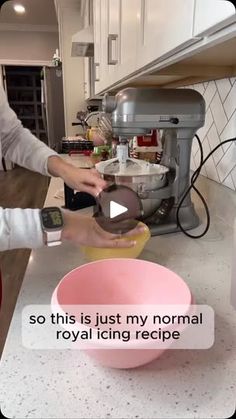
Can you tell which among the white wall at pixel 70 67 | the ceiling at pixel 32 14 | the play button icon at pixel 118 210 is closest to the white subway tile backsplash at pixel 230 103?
the play button icon at pixel 118 210

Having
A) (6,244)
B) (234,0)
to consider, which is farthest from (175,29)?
(6,244)

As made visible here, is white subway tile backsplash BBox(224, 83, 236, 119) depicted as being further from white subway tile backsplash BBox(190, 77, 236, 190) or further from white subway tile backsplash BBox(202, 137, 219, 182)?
white subway tile backsplash BBox(202, 137, 219, 182)

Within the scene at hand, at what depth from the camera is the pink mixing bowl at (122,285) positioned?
0.46m

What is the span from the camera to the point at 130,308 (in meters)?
0.52

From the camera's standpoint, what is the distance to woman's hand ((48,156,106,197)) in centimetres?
75

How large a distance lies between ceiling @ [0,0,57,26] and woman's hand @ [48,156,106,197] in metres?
3.42

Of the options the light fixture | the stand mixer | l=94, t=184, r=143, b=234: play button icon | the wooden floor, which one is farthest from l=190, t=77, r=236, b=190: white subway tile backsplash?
the light fixture

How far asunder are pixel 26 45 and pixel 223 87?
198 inches

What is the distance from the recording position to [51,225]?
455 millimetres

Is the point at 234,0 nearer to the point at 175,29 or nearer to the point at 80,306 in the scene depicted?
the point at 175,29

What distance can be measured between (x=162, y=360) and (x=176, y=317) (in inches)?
2.8

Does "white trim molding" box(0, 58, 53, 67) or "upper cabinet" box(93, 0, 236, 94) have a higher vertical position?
"white trim molding" box(0, 58, 53, 67)

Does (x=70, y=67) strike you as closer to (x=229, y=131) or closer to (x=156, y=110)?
(x=229, y=131)

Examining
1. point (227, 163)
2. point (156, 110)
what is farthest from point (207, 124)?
point (156, 110)
